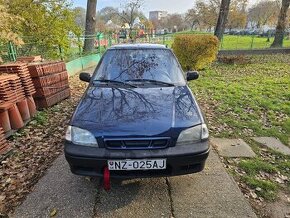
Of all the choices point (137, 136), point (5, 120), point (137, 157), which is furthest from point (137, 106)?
point (5, 120)

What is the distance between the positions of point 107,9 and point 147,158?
52.6 metres

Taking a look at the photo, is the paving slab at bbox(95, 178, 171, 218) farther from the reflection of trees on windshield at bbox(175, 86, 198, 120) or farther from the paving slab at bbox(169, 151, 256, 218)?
the reflection of trees on windshield at bbox(175, 86, 198, 120)

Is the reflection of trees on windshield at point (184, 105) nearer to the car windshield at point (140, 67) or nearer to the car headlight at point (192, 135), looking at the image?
the car headlight at point (192, 135)

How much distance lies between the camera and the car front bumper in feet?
9.17

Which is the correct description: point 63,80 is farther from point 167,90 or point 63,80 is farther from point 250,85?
point 250,85

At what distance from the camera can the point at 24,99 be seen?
5.48 metres

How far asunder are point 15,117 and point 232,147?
3.97 metres

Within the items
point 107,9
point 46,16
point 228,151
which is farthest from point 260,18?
point 228,151

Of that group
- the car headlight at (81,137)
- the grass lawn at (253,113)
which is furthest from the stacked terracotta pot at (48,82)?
the grass lawn at (253,113)

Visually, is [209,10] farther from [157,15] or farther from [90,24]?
[157,15]

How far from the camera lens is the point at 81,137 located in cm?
292

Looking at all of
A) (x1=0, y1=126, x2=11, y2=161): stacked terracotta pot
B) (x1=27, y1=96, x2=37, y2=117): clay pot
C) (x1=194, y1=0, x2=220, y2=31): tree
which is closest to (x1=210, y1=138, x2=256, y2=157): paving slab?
(x1=0, y1=126, x2=11, y2=161): stacked terracotta pot

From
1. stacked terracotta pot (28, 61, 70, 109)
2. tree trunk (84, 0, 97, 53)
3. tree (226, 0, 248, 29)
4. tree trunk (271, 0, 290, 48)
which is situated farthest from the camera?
tree (226, 0, 248, 29)

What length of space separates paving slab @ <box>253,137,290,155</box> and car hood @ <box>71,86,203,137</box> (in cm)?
198
